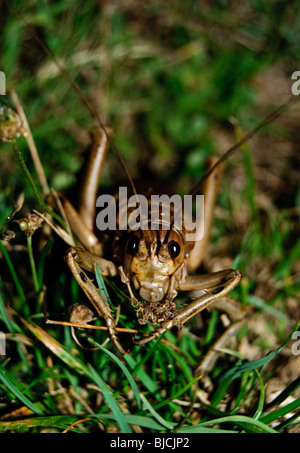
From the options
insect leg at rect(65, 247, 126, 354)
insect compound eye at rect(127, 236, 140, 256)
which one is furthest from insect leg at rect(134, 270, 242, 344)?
insect compound eye at rect(127, 236, 140, 256)

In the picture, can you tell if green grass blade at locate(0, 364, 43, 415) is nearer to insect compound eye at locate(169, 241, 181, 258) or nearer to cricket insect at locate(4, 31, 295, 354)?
cricket insect at locate(4, 31, 295, 354)

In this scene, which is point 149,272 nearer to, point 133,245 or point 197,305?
point 133,245

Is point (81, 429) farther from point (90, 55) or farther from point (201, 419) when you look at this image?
point (90, 55)

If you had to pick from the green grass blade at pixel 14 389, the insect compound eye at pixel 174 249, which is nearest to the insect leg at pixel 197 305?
the insect compound eye at pixel 174 249

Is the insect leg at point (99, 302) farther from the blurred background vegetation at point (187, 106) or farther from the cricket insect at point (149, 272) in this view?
the blurred background vegetation at point (187, 106)

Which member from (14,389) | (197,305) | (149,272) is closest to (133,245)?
(149,272)

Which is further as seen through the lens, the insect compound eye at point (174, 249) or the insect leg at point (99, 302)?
the insect compound eye at point (174, 249)

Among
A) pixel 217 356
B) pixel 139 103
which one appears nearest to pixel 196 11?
pixel 139 103
